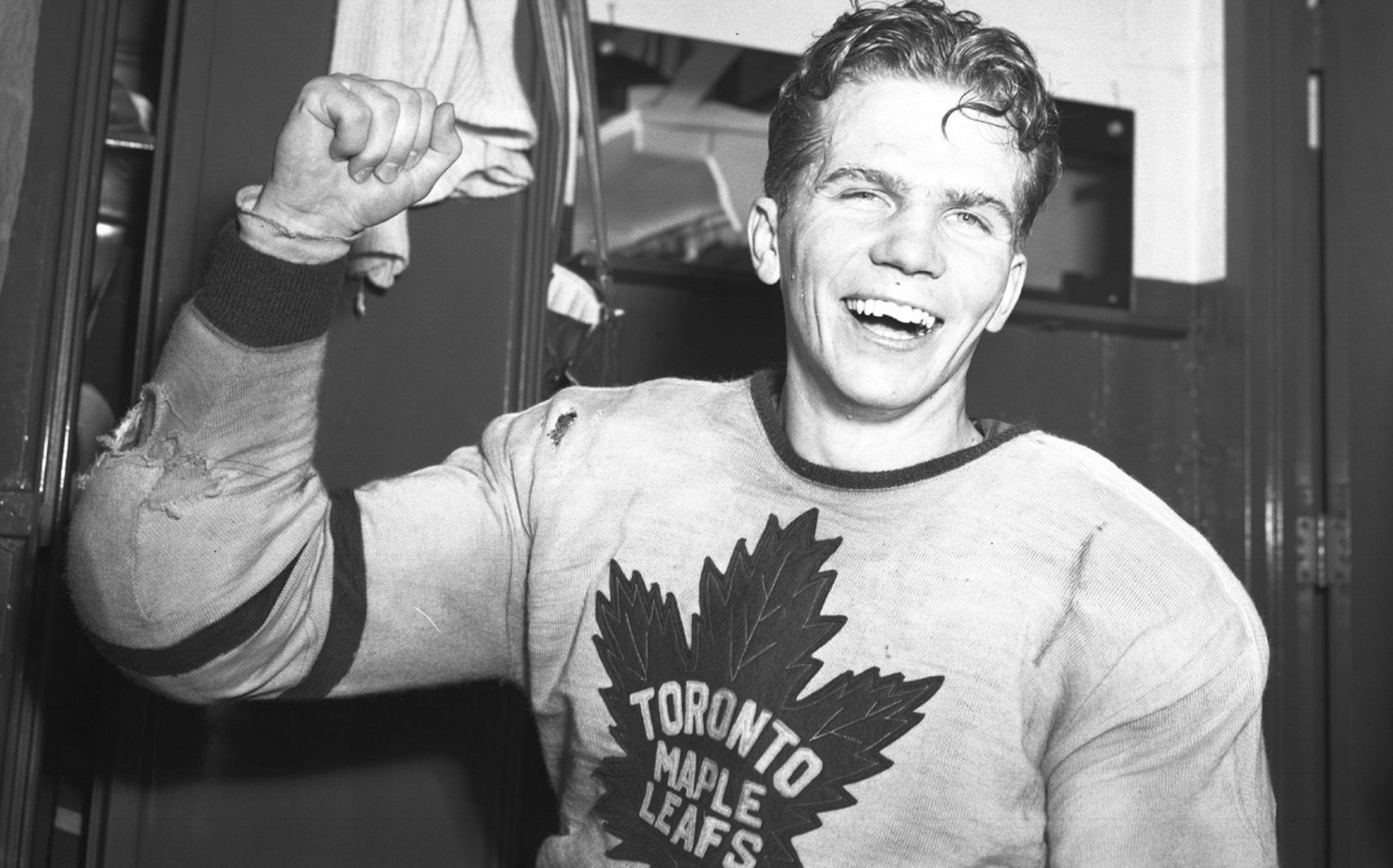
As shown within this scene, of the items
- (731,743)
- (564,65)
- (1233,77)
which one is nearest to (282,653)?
(731,743)

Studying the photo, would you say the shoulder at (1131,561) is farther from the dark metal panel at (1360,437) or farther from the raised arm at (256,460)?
the dark metal panel at (1360,437)

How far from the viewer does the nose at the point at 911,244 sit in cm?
106

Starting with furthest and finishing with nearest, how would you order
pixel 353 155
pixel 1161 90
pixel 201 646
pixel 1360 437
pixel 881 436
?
pixel 1161 90 < pixel 1360 437 < pixel 881 436 < pixel 201 646 < pixel 353 155

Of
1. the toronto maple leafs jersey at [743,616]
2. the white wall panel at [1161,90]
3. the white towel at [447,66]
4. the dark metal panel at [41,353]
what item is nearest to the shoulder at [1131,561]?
the toronto maple leafs jersey at [743,616]

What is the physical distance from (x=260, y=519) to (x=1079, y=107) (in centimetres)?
176

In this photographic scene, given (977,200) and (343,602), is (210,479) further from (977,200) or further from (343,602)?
(977,200)

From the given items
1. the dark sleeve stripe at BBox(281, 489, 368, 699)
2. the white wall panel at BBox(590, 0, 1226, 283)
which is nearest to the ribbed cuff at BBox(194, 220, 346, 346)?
the dark sleeve stripe at BBox(281, 489, 368, 699)

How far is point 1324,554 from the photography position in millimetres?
2168

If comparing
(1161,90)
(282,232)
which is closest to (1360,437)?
(1161,90)

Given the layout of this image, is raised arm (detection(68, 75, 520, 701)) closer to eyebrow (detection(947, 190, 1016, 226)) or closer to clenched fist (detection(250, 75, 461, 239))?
clenched fist (detection(250, 75, 461, 239))

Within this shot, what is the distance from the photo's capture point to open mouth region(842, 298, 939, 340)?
1.08m

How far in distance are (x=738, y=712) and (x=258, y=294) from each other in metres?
0.50

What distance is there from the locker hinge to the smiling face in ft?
4.40

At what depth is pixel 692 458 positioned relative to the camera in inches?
45.3
